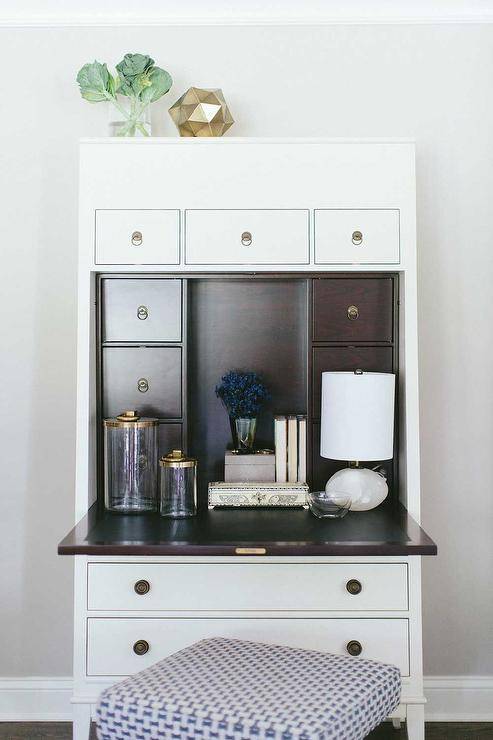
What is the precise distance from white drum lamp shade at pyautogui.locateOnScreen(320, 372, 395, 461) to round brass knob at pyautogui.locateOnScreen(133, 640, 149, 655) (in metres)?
0.76

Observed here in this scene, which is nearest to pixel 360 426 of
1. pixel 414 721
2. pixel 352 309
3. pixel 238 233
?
pixel 352 309

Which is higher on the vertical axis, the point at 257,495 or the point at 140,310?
the point at 140,310

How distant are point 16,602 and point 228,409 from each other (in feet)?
3.62

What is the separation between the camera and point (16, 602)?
2719mm

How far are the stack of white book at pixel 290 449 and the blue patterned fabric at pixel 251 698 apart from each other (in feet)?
2.26

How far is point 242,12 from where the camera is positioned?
8.62ft

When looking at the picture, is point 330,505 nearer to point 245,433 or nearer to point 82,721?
point 245,433

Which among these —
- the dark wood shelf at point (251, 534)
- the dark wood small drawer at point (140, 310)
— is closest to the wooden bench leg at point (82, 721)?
the dark wood shelf at point (251, 534)

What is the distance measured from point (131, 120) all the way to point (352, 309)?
38.3 inches

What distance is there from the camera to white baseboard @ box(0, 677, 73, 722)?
270 centimetres

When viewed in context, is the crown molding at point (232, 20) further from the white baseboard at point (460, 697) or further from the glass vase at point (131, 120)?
the white baseboard at point (460, 697)

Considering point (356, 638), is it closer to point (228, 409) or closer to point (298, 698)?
point (298, 698)

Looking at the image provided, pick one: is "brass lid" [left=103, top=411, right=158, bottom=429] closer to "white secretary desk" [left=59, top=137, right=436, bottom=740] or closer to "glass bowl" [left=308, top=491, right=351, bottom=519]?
"white secretary desk" [left=59, top=137, right=436, bottom=740]

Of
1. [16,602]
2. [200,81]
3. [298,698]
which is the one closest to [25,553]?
[16,602]
